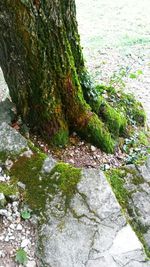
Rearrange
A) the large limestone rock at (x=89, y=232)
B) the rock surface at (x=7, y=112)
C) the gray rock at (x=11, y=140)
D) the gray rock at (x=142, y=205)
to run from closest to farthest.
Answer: the large limestone rock at (x=89, y=232) → the gray rock at (x=142, y=205) → the gray rock at (x=11, y=140) → the rock surface at (x=7, y=112)

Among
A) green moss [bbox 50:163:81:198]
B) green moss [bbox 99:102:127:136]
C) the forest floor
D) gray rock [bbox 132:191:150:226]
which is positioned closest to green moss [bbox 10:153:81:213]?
green moss [bbox 50:163:81:198]

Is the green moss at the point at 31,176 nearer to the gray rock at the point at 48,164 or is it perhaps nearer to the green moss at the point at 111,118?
the gray rock at the point at 48,164

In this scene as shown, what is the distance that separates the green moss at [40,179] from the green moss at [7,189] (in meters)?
0.08

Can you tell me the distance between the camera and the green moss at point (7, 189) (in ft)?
10.0

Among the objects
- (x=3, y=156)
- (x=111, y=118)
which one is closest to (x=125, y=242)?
(x=3, y=156)

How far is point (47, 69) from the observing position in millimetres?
3375

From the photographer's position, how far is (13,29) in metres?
3.11

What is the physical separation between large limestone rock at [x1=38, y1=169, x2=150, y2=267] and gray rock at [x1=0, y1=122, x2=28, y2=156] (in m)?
0.58

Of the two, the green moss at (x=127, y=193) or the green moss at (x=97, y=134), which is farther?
the green moss at (x=97, y=134)

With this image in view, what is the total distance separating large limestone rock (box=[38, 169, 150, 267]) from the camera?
2.73 metres

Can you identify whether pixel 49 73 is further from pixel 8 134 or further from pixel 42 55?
pixel 8 134

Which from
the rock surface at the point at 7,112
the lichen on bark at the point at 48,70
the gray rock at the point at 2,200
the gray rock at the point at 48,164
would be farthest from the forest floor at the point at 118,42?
the gray rock at the point at 2,200

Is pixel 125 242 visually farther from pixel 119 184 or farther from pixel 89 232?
pixel 119 184

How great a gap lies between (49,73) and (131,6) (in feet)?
25.7
